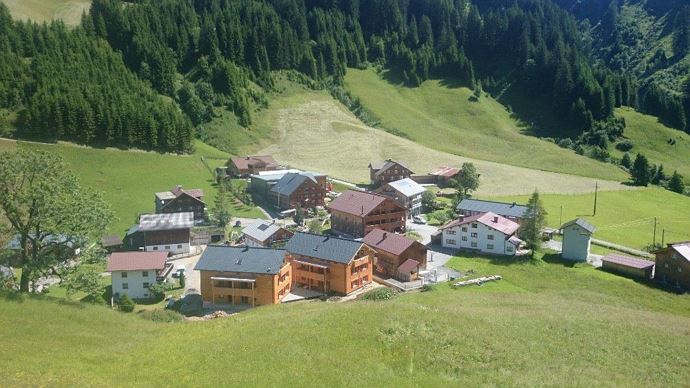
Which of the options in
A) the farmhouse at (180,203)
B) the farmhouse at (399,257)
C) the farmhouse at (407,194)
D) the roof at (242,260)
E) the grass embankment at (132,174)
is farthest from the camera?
the farmhouse at (407,194)

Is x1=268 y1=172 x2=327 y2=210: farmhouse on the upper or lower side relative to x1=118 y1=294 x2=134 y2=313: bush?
upper

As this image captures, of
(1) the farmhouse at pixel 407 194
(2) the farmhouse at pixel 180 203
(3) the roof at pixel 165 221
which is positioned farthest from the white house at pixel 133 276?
(1) the farmhouse at pixel 407 194

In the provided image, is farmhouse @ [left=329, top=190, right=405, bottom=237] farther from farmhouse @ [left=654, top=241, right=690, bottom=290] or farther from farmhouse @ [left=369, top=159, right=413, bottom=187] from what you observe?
farmhouse @ [left=654, top=241, right=690, bottom=290]

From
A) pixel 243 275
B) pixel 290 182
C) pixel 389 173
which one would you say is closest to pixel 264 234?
pixel 243 275

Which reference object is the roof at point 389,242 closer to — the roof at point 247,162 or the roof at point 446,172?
the roof at point 247,162

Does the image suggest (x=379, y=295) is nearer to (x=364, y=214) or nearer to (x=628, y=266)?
(x=364, y=214)

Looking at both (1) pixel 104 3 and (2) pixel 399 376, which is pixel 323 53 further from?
(2) pixel 399 376

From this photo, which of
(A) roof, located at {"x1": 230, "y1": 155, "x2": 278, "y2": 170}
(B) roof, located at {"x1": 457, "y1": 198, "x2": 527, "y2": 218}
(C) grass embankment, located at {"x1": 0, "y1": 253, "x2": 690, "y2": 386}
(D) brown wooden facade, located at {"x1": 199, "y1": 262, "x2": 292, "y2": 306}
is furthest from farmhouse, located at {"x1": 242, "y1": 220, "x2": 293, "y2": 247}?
(A) roof, located at {"x1": 230, "y1": 155, "x2": 278, "y2": 170}
